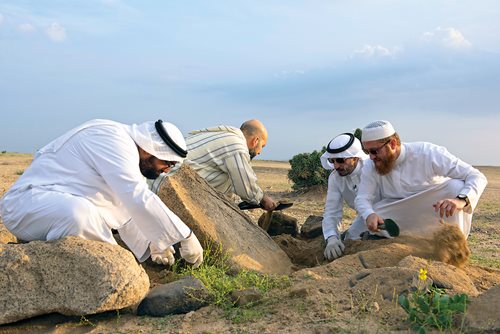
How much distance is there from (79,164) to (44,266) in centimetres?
88

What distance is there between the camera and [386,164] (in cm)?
646

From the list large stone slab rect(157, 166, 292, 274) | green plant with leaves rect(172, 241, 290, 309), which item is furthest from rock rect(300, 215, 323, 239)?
green plant with leaves rect(172, 241, 290, 309)

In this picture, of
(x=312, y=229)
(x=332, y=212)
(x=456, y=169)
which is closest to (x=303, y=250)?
(x=332, y=212)

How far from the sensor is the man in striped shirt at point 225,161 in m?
7.12

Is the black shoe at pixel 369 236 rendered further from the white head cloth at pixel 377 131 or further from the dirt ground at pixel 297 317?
the dirt ground at pixel 297 317

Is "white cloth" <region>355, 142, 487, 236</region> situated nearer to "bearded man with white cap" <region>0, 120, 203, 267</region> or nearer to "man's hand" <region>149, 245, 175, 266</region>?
"man's hand" <region>149, 245, 175, 266</region>

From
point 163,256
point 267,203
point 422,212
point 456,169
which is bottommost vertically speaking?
point 267,203

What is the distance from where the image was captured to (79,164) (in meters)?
4.66

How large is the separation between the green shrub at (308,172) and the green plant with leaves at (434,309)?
1092 cm

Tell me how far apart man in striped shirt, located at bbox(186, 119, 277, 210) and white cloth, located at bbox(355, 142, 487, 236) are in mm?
1367

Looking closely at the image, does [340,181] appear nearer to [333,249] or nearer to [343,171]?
[343,171]

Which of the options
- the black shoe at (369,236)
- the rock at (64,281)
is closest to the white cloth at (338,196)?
the black shoe at (369,236)

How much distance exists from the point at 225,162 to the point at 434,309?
3849 mm

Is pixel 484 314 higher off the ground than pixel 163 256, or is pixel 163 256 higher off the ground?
pixel 484 314
